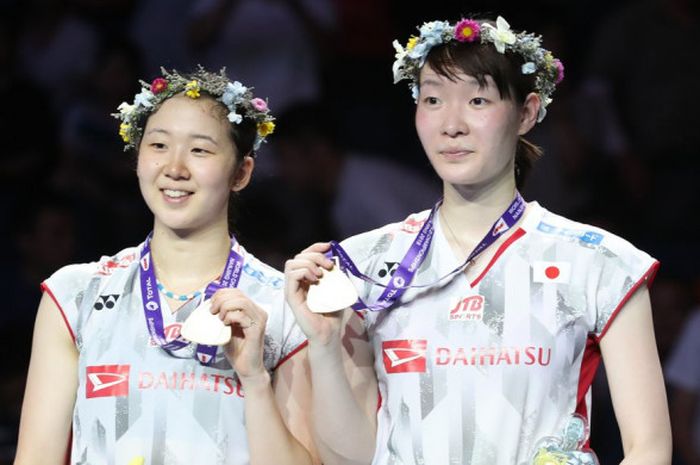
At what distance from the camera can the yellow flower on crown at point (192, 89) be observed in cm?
388

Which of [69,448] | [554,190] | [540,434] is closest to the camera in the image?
[540,434]

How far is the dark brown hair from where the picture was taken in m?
3.68

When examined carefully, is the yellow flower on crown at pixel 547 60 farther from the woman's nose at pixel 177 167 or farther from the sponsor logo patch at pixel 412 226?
the woman's nose at pixel 177 167

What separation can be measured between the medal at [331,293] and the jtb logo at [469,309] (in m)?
0.26

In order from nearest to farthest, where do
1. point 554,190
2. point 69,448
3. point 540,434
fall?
point 540,434, point 69,448, point 554,190

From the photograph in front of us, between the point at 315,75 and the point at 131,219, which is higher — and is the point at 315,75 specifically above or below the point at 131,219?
above

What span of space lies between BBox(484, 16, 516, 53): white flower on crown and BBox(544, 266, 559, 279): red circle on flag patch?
1.77 ft

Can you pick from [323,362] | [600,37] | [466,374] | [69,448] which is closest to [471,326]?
[466,374]

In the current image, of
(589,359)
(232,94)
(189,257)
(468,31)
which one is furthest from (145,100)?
(589,359)

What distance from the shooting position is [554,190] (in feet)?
21.3

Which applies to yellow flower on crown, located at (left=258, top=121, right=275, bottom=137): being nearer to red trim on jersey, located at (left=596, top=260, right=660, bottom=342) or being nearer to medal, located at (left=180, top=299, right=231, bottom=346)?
medal, located at (left=180, top=299, right=231, bottom=346)

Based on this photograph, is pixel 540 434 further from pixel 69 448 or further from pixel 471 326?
pixel 69 448

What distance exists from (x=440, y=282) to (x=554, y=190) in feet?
9.38

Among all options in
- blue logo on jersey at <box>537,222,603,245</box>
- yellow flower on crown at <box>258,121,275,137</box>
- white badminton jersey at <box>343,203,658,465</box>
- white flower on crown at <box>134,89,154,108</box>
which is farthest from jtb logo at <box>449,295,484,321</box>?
white flower on crown at <box>134,89,154,108</box>
